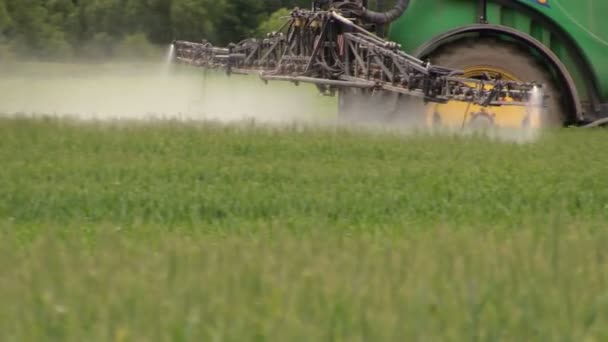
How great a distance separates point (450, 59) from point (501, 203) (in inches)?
222

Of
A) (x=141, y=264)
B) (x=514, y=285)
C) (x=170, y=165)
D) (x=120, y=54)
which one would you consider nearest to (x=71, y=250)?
(x=141, y=264)

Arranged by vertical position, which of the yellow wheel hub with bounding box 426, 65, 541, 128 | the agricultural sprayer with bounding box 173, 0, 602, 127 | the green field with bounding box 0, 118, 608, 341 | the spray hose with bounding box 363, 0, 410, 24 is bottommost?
the green field with bounding box 0, 118, 608, 341

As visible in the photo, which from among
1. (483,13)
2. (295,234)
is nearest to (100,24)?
(483,13)

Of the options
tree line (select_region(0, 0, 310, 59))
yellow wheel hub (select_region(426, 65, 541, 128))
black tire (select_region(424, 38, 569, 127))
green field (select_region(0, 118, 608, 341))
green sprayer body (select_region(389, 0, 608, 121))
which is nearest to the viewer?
green field (select_region(0, 118, 608, 341))

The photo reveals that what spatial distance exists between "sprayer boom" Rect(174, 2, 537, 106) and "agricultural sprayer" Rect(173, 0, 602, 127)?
0.01 meters

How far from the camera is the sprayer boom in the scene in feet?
41.5

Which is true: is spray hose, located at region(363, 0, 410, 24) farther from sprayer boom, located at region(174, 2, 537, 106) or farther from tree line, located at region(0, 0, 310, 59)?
tree line, located at region(0, 0, 310, 59)

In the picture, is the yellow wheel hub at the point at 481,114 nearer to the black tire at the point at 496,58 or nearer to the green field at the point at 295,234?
the black tire at the point at 496,58

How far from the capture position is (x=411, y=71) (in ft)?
42.1

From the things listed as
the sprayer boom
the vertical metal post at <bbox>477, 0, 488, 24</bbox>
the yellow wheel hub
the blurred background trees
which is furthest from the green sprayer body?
the blurred background trees

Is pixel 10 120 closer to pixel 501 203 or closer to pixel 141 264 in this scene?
pixel 501 203

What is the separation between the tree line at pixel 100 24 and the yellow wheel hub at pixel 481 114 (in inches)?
365

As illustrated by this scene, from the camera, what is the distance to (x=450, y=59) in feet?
44.5

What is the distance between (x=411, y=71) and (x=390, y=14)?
41.0 inches
